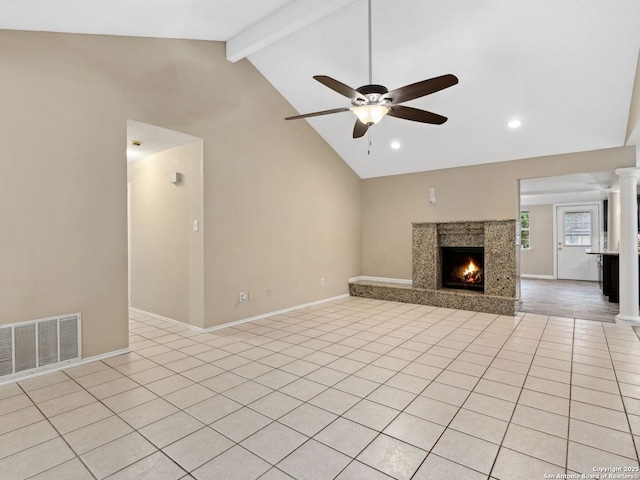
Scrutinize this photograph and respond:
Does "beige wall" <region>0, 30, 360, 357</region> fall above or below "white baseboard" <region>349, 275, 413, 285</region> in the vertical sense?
above

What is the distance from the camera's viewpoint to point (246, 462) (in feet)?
5.98

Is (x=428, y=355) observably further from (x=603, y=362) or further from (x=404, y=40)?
(x=404, y=40)

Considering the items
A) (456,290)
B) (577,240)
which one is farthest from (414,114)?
(577,240)

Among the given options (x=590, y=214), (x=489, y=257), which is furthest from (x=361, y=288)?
(x=590, y=214)

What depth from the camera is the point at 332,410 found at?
2361 millimetres

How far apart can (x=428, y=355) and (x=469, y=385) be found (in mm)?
702

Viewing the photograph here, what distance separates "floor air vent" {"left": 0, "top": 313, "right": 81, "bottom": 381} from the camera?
2.82 metres

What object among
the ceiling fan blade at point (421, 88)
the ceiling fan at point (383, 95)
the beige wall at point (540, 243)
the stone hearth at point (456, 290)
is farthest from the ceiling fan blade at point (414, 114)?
the beige wall at point (540, 243)

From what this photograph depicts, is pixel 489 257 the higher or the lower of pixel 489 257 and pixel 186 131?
the lower

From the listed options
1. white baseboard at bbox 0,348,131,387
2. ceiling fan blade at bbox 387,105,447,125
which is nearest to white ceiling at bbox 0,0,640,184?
ceiling fan blade at bbox 387,105,447,125

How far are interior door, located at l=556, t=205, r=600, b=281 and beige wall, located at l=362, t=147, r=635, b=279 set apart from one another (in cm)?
551

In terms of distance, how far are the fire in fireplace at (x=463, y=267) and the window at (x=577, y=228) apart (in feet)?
17.9

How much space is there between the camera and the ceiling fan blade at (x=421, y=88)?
2619mm

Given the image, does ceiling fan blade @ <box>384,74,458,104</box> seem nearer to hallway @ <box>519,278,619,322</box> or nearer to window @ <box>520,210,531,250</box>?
hallway @ <box>519,278,619,322</box>
